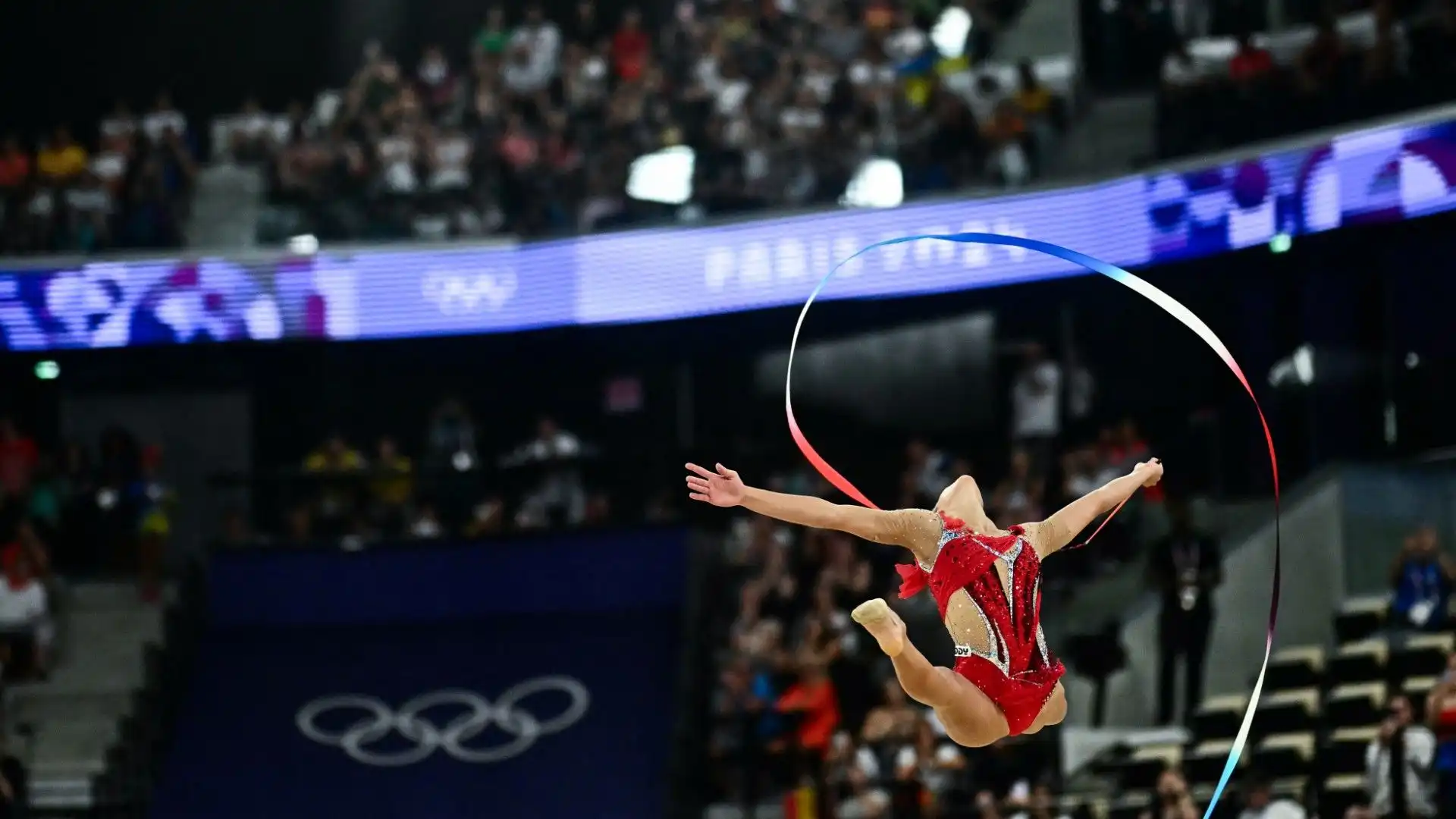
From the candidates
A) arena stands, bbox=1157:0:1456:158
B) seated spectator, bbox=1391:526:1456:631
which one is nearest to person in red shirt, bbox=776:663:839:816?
seated spectator, bbox=1391:526:1456:631

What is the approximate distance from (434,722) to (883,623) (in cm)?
1335

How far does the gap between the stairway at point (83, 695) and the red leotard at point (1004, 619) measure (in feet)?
42.0

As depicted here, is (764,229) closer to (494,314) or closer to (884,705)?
(494,314)

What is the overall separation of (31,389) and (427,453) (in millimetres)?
4847

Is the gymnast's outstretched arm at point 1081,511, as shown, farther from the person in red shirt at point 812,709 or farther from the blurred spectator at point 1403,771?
the person in red shirt at point 812,709

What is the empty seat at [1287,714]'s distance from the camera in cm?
1731

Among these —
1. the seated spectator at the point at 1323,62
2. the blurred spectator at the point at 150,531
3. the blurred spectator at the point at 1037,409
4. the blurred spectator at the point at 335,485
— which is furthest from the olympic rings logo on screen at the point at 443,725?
the seated spectator at the point at 1323,62

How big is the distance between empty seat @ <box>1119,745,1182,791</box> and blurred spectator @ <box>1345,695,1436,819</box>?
1.53m

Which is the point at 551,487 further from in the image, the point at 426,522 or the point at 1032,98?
the point at 1032,98

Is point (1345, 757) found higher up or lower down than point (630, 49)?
lower down

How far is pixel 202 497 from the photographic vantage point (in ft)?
80.7

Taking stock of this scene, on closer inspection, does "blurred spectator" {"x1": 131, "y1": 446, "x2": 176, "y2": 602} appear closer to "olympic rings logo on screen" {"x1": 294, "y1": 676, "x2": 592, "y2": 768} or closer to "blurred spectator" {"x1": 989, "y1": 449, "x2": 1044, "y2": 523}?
"olympic rings logo on screen" {"x1": 294, "y1": 676, "x2": 592, "y2": 768}

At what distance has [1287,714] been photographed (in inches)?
682

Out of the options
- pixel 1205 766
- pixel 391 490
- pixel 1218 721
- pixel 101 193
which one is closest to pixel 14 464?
pixel 101 193
